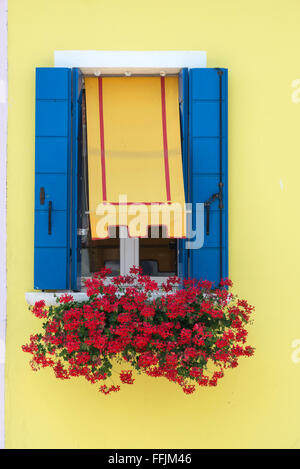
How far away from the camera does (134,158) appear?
3.33 meters

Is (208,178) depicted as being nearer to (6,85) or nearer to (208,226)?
(208,226)

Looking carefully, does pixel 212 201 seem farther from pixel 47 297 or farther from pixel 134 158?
pixel 47 297

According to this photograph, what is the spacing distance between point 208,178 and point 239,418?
1.87 m

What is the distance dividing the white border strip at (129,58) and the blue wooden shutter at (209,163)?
0.54 ft

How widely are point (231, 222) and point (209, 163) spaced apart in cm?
50

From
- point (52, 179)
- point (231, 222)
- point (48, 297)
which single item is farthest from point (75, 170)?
point (231, 222)

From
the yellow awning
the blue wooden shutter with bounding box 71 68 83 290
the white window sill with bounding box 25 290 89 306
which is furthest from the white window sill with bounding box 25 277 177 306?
the yellow awning

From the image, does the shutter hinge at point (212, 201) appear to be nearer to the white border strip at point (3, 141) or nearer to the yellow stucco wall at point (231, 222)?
the yellow stucco wall at point (231, 222)

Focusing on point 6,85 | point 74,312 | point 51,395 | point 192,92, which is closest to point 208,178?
point 192,92

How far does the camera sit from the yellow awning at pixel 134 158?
10.8 feet

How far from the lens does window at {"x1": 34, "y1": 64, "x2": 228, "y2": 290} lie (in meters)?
3.29

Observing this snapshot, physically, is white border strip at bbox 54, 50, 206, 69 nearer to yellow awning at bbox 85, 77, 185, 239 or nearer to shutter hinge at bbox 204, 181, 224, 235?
yellow awning at bbox 85, 77, 185, 239

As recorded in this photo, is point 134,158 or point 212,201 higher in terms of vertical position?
point 134,158

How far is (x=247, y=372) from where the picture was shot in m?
3.46
